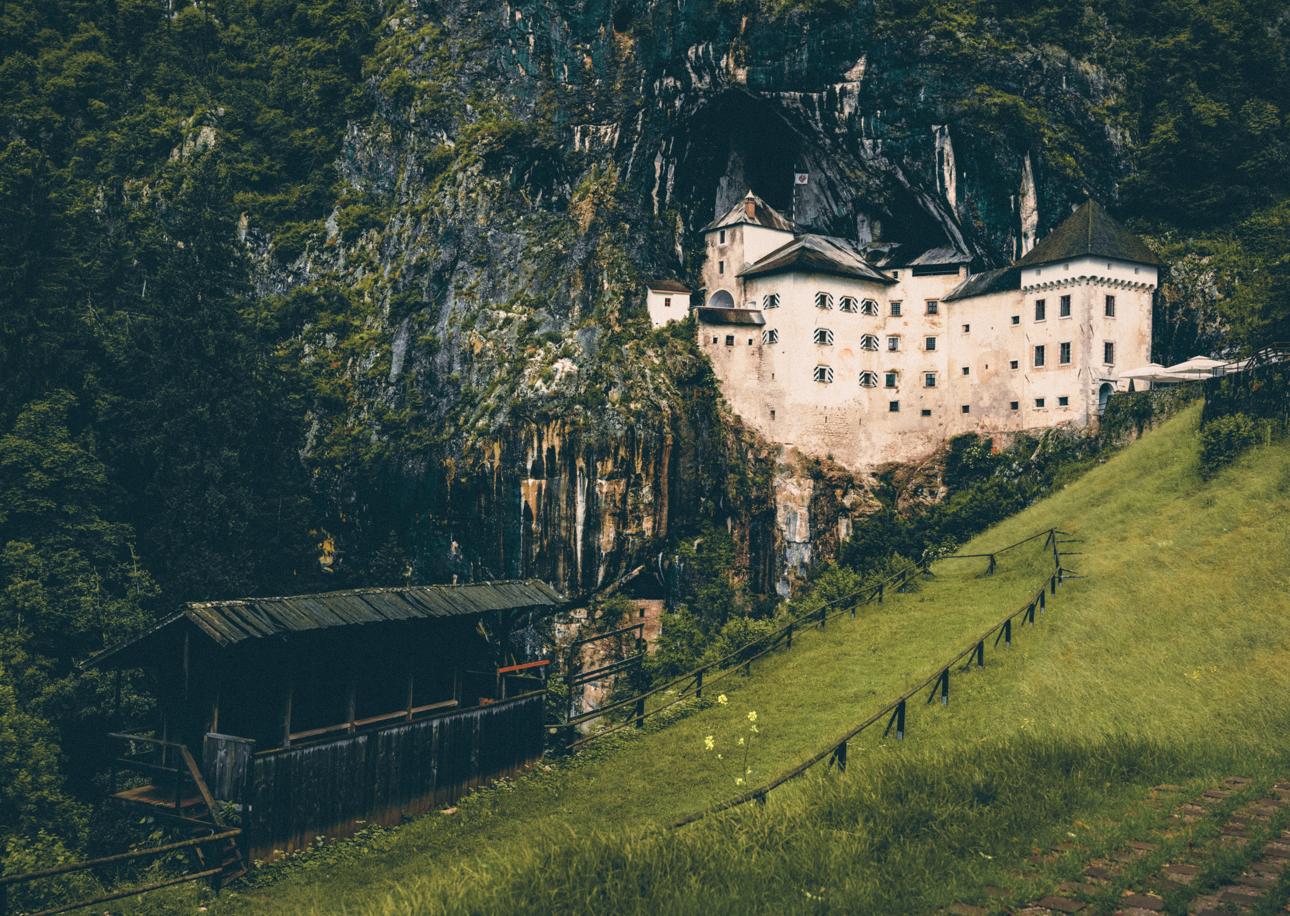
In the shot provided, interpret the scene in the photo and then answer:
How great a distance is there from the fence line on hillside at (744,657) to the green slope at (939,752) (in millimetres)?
752

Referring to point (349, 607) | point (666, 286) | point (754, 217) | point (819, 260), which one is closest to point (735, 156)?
point (754, 217)

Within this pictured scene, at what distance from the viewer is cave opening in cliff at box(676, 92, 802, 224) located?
236 feet

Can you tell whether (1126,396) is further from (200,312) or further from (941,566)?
(200,312)

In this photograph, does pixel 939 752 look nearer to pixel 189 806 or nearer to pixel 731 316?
pixel 189 806

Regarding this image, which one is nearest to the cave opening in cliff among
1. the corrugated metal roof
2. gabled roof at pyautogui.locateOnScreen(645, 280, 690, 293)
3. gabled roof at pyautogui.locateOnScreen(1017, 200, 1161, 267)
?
gabled roof at pyautogui.locateOnScreen(645, 280, 690, 293)

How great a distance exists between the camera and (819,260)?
69.3 meters

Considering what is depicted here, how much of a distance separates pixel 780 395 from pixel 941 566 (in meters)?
27.7

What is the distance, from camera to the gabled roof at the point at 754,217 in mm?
72562

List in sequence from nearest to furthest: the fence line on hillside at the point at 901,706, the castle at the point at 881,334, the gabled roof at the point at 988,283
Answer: the fence line on hillside at the point at 901,706
the castle at the point at 881,334
the gabled roof at the point at 988,283

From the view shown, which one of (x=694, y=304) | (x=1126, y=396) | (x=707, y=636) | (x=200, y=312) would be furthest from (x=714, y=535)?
(x=200, y=312)

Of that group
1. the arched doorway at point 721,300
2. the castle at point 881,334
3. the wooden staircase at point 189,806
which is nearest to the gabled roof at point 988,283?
the castle at point 881,334

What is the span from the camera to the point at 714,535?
69.8m

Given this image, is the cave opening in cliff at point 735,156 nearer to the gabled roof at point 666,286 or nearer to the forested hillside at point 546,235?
the forested hillside at point 546,235

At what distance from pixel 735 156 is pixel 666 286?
1036cm
